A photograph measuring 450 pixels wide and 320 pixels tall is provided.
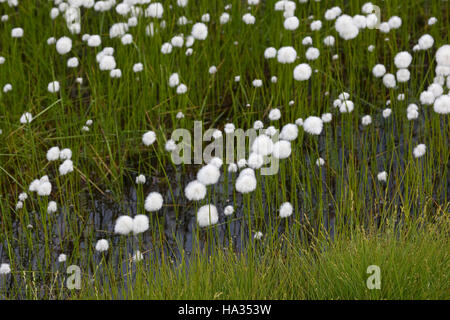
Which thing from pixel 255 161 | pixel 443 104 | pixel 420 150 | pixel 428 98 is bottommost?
pixel 255 161

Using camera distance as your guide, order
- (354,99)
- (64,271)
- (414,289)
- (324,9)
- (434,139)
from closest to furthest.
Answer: (414,289), (64,271), (434,139), (354,99), (324,9)

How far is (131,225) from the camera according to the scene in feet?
9.90

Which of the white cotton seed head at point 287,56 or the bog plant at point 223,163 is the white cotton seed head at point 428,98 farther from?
the white cotton seed head at point 287,56

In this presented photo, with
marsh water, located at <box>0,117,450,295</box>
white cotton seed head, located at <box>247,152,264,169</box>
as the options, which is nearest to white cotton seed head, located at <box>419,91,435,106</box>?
marsh water, located at <box>0,117,450,295</box>

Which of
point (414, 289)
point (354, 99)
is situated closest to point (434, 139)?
point (354, 99)

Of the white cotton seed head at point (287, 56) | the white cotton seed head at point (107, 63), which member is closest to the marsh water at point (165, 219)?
the white cotton seed head at point (287, 56)

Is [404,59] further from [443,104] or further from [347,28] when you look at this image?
[443,104]

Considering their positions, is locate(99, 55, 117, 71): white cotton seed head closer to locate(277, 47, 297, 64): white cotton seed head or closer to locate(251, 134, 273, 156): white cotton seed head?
locate(277, 47, 297, 64): white cotton seed head

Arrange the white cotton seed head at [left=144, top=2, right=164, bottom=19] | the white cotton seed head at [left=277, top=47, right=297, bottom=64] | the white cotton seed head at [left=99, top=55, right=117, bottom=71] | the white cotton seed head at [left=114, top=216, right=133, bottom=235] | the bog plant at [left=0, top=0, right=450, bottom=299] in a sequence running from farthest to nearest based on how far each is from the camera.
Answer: the white cotton seed head at [left=144, top=2, right=164, bottom=19] < the white cotton seed head at [left=99, top=55, right=117, bottom=71] < the white cotton seed head at [left=277, top=47, right=297, bottom=64] < the bog plant at [left=0, top=0, right=450, bottom=299] < the white cotton seed head at [left=114, top=216, right=133, bottom=235]

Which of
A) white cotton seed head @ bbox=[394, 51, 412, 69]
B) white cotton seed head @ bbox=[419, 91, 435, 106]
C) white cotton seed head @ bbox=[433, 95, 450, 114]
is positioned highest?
white cotton seed head @ bbox=[394, 51, 412, 69]

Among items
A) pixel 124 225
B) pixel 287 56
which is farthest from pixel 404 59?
pixel 124 225
